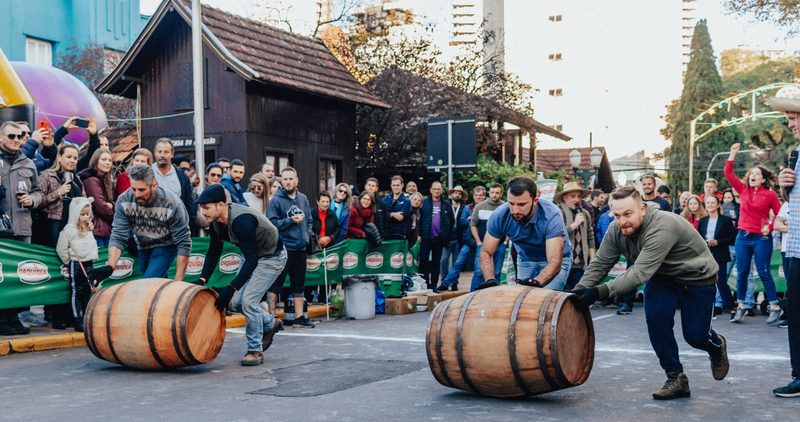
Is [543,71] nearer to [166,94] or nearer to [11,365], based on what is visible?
[166,94]

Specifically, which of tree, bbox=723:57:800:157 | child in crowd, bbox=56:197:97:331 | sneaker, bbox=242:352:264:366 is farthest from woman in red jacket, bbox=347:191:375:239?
tree, bbox=723:57:800:157

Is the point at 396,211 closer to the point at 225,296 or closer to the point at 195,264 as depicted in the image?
the point at 195,264

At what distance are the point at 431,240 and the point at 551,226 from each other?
26.6 feet

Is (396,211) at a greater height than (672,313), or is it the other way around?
(396,211)

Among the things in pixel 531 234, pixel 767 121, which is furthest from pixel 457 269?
pixel 767 121

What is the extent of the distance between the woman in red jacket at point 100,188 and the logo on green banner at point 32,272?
78cm

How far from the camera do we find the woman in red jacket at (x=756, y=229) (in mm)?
12141

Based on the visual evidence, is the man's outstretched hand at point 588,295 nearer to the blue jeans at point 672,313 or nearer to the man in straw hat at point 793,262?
the blue jeans at point 672,313

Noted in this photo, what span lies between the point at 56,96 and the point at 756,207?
1225cm

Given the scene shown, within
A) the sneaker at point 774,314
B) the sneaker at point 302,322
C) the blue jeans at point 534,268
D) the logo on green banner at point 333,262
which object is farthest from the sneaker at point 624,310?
the blue jeans at point 534,268

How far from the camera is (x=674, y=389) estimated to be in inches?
265

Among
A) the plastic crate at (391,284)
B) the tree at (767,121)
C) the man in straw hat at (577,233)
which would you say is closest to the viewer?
the man in straw hat at (577,233)

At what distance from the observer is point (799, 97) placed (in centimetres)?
696

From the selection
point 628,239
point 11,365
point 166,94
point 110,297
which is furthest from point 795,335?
point 166,94
